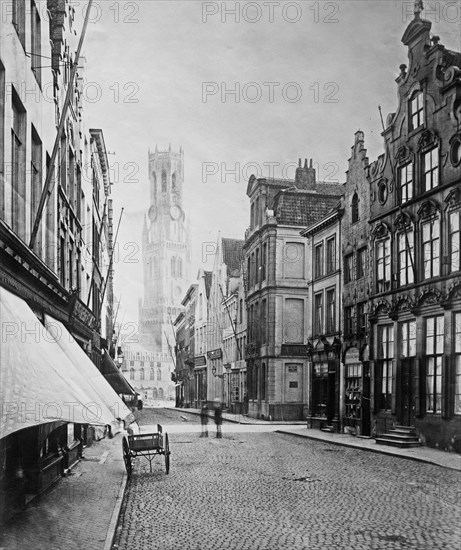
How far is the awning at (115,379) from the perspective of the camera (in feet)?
90.9

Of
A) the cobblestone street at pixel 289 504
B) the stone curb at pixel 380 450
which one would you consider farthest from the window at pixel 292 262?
the cobblestone street at pixel 289 504

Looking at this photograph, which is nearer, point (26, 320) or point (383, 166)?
point (26, 320)

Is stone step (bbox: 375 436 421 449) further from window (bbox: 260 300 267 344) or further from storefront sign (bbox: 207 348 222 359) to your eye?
storefront sign (bbox: 207 348 222 359)

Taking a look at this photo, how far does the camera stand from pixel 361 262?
28.4 metres

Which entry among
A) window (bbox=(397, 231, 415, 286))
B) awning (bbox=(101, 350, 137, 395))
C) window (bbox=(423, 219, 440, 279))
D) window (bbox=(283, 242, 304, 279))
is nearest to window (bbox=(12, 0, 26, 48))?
window (bbox=(423, 219, 440, 279))

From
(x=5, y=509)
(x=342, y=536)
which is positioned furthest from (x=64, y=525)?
(x=342, y=536)

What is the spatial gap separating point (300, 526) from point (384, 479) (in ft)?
17.6

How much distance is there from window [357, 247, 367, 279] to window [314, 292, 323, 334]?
4921 mm

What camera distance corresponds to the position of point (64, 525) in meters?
9.51

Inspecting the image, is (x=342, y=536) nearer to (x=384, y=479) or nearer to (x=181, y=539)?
(x=181, y=539)

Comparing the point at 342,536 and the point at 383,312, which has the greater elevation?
the point at 383,312

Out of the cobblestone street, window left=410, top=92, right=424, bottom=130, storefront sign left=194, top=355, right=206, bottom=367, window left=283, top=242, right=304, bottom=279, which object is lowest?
storefront sign left=194, top=355, right=206, bottom=367

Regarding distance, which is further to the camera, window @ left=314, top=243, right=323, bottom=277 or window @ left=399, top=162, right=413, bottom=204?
window @ left=314, top=243, right=323, bottom=277

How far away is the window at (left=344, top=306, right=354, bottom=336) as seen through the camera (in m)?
28.8
